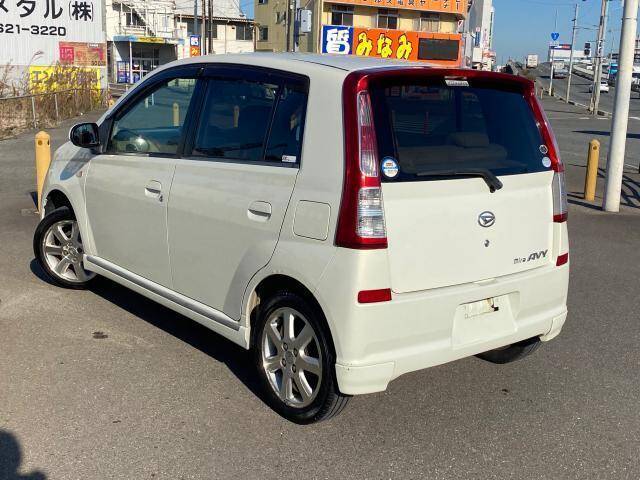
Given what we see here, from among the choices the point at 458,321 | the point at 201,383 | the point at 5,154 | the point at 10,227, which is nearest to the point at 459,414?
the point at 458,321

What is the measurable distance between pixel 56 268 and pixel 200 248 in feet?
7.48

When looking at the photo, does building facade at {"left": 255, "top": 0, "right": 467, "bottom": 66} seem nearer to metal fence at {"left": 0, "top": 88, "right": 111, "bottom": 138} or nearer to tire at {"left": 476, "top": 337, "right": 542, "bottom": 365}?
metal fence at {"left": 0, "top": 88, "right": 111, "bottom": 138}

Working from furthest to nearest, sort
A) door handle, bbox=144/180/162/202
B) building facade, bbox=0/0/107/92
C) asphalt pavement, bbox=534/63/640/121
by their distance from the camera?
asphalt pavement, bbox=534/63/640/121
building facade, bbox=0/0/107/92
door handle, bbox=144/180/162/202

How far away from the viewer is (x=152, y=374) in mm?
4406

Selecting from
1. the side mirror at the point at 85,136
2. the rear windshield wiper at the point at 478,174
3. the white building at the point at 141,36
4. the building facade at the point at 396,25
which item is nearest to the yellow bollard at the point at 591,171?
the rear windshield wiper at the point at 478,174

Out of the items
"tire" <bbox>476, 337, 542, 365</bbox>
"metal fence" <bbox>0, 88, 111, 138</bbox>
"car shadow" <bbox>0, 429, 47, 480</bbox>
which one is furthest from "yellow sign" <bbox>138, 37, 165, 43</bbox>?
"car shadow" <bbox>0, 429, 47, 480</bbox>

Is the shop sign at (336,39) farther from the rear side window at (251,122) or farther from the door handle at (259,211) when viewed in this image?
the door handle at (259,211)

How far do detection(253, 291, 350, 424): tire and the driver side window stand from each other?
1358 millimetres

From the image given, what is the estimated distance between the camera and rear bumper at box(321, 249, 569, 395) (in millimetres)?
3361

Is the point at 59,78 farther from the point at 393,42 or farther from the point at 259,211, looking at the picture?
the point at 393,42

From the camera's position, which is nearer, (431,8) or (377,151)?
(377,151)

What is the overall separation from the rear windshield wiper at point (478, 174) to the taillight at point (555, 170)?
524mm

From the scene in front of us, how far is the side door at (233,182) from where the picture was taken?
12.3 feet

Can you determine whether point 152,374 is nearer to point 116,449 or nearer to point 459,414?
point 116,449
